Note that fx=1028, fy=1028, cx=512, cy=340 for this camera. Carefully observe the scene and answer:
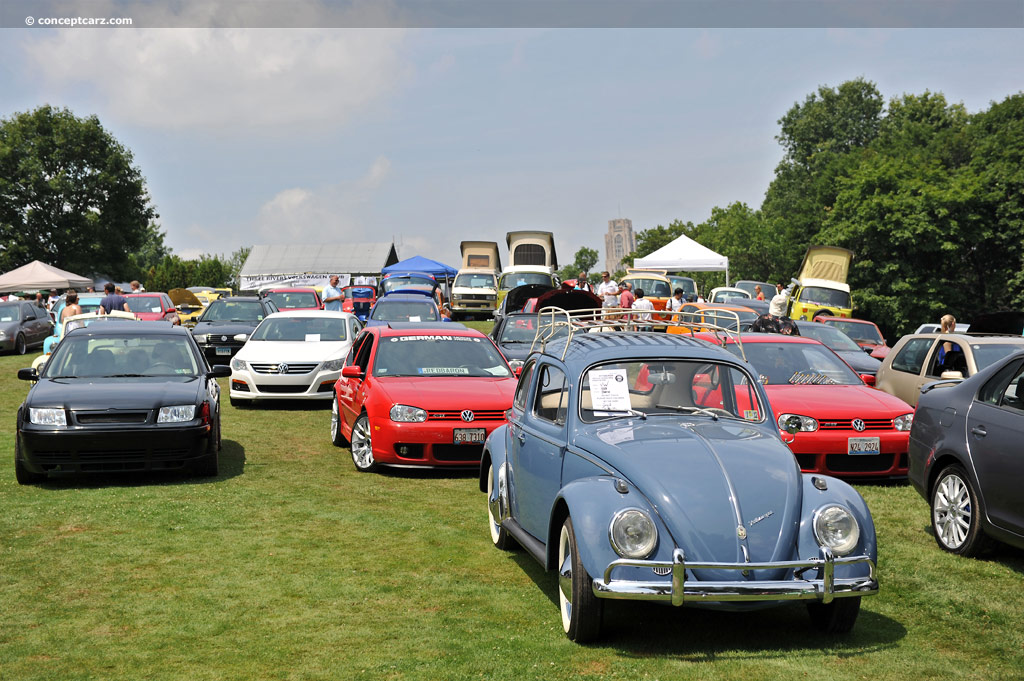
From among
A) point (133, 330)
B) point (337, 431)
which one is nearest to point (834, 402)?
point (337, 431)

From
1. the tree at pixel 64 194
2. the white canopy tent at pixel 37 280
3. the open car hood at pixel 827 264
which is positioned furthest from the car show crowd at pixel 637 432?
the tree at pixel 64 194

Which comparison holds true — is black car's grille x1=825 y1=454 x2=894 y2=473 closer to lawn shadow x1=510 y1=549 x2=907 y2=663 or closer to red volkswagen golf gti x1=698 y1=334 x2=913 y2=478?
red volkswagen golf gti x1=698 y1=334 x2=913 y2=478

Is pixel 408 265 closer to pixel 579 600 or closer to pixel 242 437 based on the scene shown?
pixel 242 437

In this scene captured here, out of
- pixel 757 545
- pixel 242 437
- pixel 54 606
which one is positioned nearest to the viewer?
pixel 757 545

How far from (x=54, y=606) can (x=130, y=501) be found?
10.7 ft

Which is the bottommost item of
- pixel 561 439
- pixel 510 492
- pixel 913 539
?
pixel 913 539

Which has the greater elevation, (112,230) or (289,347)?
(112,230)

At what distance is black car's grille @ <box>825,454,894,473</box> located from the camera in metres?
10.6

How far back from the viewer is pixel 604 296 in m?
27.8

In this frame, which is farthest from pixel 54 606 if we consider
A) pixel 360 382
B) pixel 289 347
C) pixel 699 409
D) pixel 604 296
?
pixel 604 296

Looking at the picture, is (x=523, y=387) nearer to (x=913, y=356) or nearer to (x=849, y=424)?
(x=849, y=424)

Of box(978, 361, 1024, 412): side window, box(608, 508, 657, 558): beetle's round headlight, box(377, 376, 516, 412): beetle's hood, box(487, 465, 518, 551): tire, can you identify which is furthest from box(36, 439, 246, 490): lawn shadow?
box(978, 361, 1024, 412): side window

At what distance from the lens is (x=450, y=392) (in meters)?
11.3

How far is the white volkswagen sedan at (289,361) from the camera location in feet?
54.2
